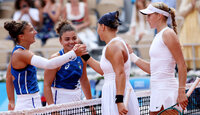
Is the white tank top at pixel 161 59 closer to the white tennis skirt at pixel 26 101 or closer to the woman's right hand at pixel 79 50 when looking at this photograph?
the woman's right hand at pixel 79 50

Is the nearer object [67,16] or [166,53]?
[166,53]

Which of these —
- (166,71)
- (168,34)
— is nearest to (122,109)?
(166,71)

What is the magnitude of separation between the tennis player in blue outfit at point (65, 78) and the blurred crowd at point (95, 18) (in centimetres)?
394

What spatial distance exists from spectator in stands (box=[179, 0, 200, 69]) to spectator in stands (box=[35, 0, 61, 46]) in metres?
3.17

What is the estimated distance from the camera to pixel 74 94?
372 cm

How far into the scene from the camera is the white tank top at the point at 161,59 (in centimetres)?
312

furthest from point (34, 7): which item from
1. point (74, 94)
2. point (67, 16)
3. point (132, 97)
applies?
point (132, 97)

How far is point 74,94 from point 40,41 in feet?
16.2

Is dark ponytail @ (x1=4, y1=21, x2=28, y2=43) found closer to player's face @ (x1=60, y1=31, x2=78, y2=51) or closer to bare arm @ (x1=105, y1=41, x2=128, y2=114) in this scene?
player's face @ (x1=60, y1=31, x2=78, y2=51)

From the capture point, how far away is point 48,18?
29.5ft

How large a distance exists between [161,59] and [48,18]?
6.23m

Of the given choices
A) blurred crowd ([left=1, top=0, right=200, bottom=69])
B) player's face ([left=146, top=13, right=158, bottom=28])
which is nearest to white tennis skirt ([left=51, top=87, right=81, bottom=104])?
player's face ([left=146, top=13, right=158, bottom=28])

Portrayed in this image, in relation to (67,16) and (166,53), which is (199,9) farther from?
(166,53)

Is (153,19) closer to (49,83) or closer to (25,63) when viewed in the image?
(49,83)
